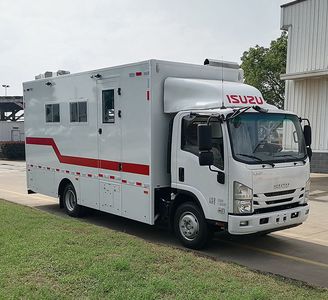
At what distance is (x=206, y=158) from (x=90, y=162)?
3.49 m

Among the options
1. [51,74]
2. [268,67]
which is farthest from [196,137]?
[268,67]

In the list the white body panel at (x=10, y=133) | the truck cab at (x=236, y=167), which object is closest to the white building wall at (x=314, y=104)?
the truck cab at (x=236, y=167)

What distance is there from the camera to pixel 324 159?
1830cm

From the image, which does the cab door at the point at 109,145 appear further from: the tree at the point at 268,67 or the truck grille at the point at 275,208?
the tree at the point at 268,67

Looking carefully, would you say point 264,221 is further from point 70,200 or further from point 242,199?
point 70,200

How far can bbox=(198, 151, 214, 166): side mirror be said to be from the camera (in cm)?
666

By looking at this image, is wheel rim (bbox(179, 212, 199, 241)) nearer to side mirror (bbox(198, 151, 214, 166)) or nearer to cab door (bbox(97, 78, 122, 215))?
side mirror (bbox(198, 151, 214, 166))

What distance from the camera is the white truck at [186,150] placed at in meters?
6.74

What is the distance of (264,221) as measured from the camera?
6.77 metres

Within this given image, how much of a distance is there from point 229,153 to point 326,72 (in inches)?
481

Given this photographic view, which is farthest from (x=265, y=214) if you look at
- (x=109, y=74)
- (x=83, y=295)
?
(x=109, y=74)

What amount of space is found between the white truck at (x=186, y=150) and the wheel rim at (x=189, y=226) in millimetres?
17

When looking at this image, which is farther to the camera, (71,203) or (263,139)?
(71,203)

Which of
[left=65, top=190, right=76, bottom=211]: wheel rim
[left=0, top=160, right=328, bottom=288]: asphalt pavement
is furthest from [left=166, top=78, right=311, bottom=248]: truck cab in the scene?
[left=65, top=190, right=76, bottom=211]: wheel rim
